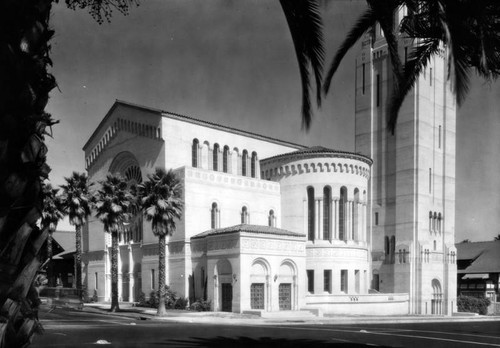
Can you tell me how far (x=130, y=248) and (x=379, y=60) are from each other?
33.8 meters

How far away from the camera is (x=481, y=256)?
72312mm

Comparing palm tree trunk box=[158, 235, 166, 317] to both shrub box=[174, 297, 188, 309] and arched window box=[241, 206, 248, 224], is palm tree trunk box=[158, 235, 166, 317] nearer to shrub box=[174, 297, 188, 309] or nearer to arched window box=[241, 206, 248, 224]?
shrub box=[174, 297, 188, 309]

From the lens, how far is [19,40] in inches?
170

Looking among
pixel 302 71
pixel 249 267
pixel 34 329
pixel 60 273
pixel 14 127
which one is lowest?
pixel 60 273

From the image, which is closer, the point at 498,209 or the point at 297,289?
the point at 498,209

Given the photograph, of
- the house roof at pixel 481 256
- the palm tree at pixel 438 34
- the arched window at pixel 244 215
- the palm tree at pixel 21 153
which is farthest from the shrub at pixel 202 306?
the palm tree at pixel 21 153

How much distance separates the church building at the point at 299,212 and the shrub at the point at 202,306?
478 millimetres

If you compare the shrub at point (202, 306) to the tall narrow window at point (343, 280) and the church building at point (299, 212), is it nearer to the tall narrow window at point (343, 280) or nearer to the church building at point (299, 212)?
the church building at point (299, 212)

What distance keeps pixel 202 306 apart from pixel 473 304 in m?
34.1

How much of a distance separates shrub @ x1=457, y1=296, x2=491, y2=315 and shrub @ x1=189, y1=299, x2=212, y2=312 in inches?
1276

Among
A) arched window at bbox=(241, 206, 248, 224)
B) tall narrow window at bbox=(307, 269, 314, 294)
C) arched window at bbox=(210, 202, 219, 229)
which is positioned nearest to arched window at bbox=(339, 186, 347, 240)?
tall narrow window at bbox=(307, 269, 314, 294)

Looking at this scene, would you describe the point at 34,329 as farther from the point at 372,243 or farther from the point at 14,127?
the point at 372,243

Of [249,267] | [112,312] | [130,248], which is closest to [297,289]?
[249,267]

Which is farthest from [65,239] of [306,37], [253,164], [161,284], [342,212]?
[306,37]
